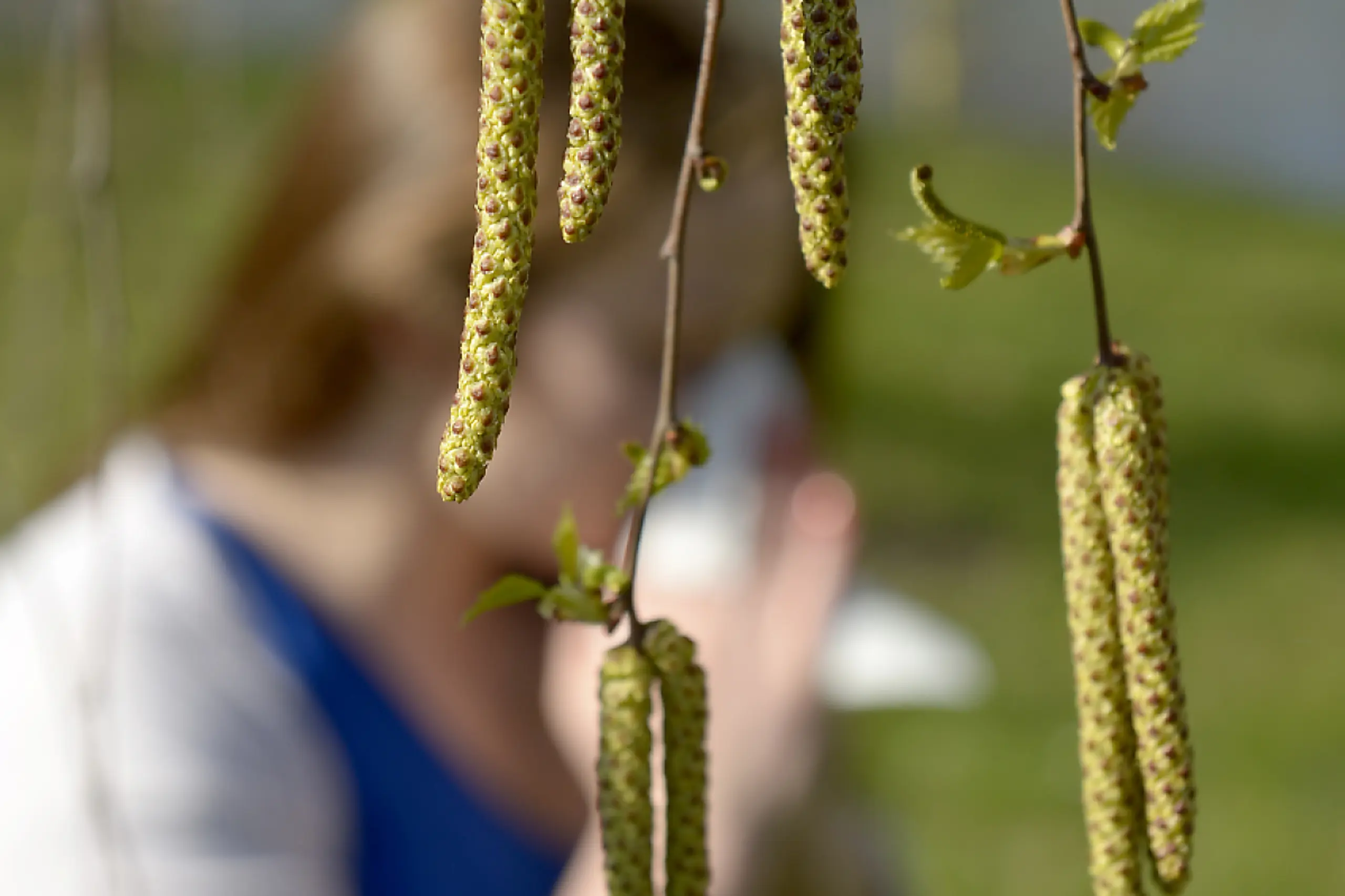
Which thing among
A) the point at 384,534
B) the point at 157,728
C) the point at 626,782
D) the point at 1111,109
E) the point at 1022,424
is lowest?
the point at 626,782

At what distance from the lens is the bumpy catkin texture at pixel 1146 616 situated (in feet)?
1.37

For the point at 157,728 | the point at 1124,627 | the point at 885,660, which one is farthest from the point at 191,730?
the point at 1124,627

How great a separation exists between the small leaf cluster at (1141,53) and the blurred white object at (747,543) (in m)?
1.17

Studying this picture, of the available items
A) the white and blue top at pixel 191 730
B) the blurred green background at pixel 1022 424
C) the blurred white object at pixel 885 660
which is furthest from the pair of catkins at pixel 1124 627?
the blurred white object at pixel 885 660

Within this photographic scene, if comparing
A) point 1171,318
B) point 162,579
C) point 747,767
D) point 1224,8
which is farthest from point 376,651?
point 1224,8

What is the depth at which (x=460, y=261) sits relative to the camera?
138cm

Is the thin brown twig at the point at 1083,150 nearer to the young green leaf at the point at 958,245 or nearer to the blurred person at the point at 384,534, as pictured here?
the young green leaf at the point at 958,245

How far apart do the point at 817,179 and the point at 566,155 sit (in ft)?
0.20

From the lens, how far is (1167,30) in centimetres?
40

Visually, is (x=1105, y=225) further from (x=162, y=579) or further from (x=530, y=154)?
(x=530, y=154)

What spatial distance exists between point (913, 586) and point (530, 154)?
3.21m

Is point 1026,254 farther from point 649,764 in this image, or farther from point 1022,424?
point 1022,424

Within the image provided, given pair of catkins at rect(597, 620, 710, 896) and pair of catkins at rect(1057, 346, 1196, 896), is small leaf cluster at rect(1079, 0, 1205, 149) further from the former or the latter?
pair of catkins at rect(597, 620, 710, 896)

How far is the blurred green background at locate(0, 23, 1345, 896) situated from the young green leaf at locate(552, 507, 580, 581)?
87cm
